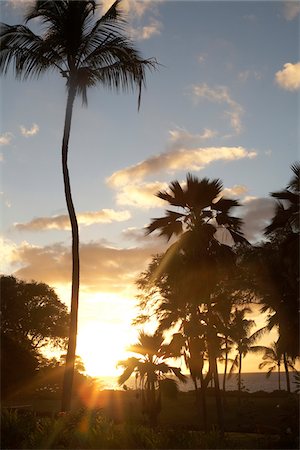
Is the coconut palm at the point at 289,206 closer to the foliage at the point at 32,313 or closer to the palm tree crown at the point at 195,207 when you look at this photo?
the palm tree crown at the point at 195,207

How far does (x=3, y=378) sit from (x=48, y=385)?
11127 millimetres

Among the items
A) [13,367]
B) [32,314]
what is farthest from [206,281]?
[32,314]

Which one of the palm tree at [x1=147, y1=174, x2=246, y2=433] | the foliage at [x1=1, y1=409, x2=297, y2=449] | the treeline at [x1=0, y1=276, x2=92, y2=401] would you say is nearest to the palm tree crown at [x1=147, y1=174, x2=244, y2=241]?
the palm tree at [x1=147, y1=174, x2=246, y2=433]

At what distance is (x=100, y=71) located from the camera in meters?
17.2

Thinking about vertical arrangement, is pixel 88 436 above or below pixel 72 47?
below

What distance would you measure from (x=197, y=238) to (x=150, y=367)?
8.84 m

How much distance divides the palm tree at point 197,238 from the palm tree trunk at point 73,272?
26.5ft

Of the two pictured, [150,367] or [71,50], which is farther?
[150,367]

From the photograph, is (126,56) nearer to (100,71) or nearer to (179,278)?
(100,71)

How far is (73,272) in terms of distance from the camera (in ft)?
51.9

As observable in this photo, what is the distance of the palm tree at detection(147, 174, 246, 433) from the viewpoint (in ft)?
78.0

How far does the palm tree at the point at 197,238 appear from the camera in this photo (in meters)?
23.8

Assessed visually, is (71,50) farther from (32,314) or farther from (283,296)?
(32,314)

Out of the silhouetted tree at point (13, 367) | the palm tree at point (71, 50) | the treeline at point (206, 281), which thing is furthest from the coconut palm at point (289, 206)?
the silhouetted tree at point (13, 367)
